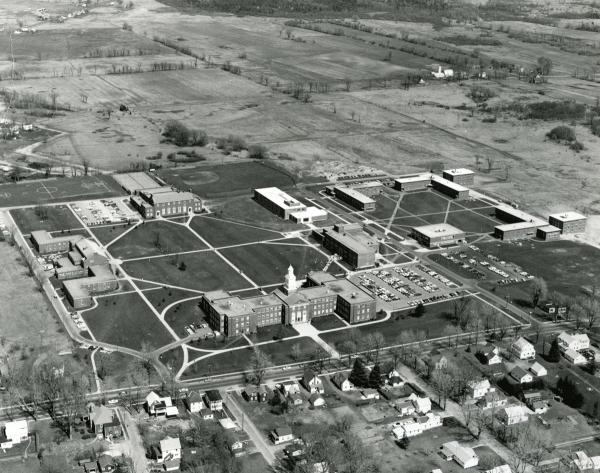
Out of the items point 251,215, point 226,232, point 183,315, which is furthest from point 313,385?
point 251,215

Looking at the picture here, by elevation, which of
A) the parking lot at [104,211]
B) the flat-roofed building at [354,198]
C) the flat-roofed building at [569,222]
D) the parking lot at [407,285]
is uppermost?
the flat-roofed building at [569,222]

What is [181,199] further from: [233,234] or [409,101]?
[409,101]

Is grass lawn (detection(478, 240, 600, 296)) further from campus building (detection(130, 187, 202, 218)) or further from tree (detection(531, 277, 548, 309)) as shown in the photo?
campus building (detection(130, 187, 202, 218))

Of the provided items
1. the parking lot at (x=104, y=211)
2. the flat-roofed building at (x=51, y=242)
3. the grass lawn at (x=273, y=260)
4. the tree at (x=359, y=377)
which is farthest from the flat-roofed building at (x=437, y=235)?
the flat-roofed building at (x=51, y=242)

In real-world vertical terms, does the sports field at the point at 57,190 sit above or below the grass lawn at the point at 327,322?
below

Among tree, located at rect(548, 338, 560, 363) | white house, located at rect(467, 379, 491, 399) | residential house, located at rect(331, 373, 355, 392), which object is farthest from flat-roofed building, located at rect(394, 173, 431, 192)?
white house, located at rect(467, 379, 491, 399)

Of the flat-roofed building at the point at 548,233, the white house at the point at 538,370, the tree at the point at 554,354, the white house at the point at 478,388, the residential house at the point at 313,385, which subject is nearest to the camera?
the white house at the point at 478,388

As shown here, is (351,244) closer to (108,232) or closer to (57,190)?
(108,232)

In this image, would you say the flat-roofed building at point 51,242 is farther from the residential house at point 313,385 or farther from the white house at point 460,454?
the white house at point 460,454
